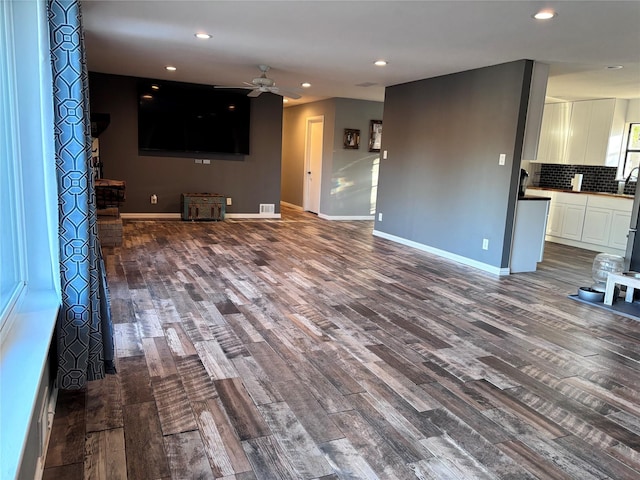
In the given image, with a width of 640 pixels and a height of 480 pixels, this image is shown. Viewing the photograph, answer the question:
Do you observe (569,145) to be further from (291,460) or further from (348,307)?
(291,460)

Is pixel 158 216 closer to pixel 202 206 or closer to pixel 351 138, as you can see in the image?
pixel 202 206

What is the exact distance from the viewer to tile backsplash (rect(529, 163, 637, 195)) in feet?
25.2

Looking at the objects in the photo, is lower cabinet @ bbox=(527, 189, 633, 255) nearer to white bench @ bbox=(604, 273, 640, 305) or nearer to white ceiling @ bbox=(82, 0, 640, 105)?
white ceiling @ bbox=(82, 0, 640, 105)

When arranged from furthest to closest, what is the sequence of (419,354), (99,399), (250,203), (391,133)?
(250,203), (391,133), (419,354), (99,399)

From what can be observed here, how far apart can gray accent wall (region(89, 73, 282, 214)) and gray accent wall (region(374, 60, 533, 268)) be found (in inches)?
90.7

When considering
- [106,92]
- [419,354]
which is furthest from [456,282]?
[106,92]

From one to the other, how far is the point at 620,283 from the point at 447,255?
88.3 inches

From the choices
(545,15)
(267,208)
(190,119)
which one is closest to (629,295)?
(545,15)

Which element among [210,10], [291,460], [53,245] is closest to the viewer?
[291,460]

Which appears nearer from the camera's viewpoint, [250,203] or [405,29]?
[405,29]

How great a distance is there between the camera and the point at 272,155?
28.8 feet

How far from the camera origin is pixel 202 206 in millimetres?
8023

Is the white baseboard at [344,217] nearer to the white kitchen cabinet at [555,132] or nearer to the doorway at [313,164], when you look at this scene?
the doorway at [313,164]

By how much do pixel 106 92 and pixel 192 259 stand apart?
12.9 ft
